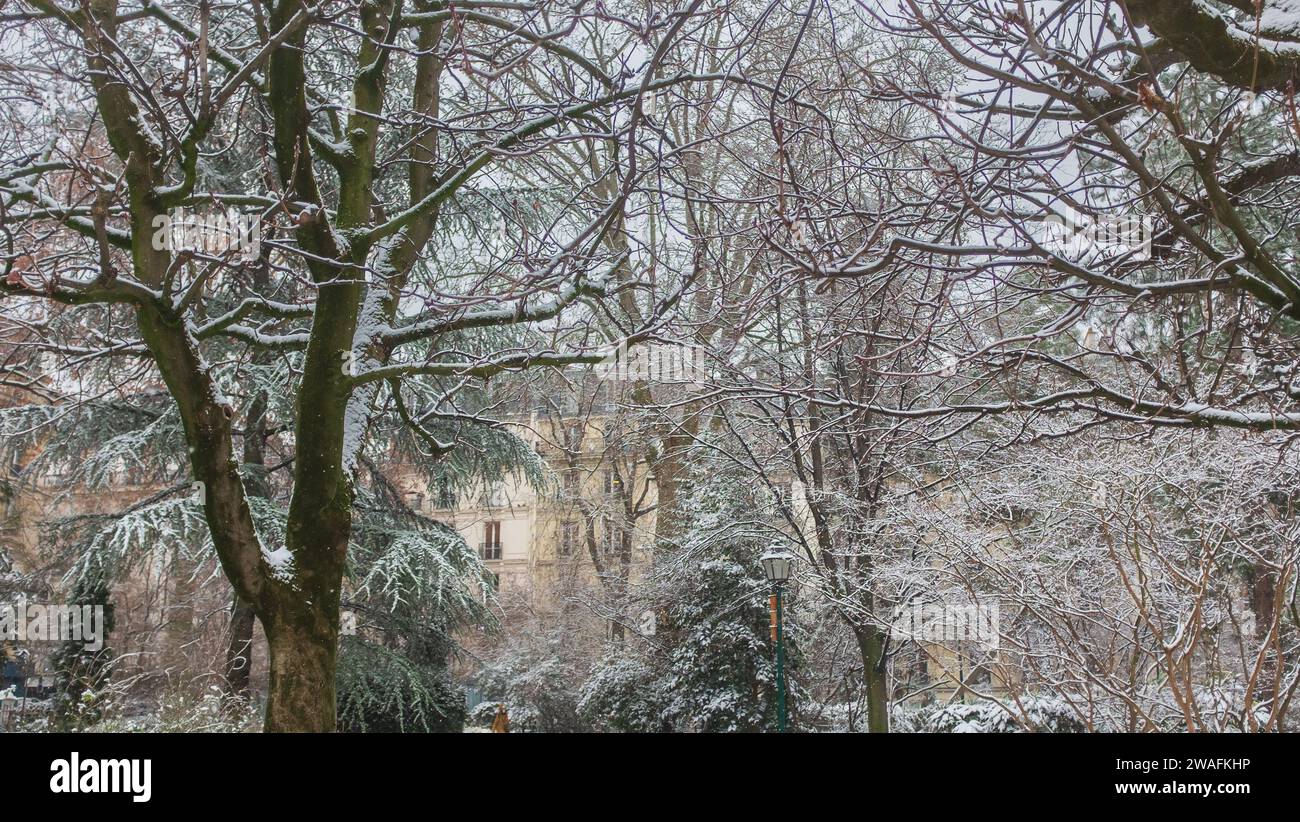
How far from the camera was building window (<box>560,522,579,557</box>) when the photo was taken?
23.6m

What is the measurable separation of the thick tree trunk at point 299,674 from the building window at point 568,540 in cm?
1757

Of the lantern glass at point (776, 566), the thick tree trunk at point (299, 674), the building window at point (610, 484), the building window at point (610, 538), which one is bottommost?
the thick tree trunk at point (299, 674)

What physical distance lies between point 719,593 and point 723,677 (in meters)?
1.13

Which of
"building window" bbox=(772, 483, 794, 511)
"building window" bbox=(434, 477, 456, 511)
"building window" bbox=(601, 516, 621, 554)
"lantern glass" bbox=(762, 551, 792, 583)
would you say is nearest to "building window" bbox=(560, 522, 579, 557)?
"building window" bbox=(601, 516, 621, 554)

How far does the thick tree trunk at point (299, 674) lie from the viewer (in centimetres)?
555

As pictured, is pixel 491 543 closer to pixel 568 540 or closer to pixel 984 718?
pixel 568 540

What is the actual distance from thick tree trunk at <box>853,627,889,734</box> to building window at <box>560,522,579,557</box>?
1201cm

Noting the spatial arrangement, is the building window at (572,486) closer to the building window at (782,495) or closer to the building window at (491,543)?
the building window at (782,495)

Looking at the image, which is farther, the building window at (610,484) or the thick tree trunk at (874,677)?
the building window at (610,484)

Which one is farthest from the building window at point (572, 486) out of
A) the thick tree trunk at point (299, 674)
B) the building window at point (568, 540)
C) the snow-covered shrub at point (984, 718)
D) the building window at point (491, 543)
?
the thick tree trunk at point (299, 674)

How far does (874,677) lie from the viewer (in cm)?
1195

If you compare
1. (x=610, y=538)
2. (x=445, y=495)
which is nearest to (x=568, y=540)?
(x=610, y=538)

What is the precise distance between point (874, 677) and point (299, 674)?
8.07 m
